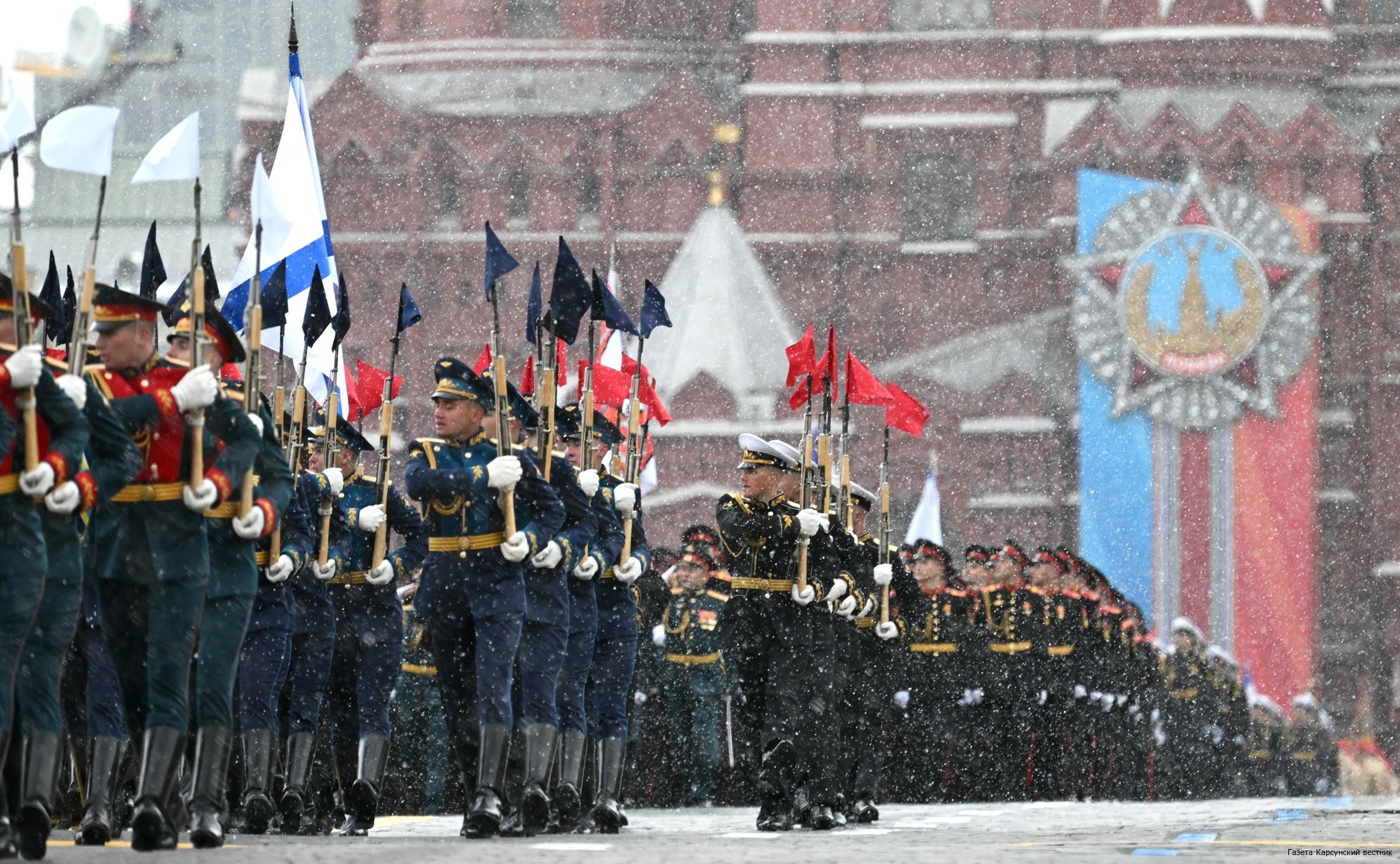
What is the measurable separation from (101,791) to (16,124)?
7.22 ft

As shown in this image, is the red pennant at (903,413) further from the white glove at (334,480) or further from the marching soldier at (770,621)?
the white glove at (334,480)

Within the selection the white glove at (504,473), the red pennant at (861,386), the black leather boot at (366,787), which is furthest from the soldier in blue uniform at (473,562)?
the red pennant at (861,386)

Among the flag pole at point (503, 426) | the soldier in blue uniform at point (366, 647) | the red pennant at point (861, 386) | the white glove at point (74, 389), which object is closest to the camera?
the white glove at point (74, 389)

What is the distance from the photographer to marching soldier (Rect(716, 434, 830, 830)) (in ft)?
37.2

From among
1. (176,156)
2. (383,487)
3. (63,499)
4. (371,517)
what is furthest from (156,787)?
(383,487)

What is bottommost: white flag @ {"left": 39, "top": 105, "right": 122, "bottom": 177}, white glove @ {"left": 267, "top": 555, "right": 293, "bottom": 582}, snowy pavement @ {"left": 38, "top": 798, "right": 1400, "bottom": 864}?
snowy pavement @ {"left": 38, "top": 798, "right": 1400, "bottom": 864}

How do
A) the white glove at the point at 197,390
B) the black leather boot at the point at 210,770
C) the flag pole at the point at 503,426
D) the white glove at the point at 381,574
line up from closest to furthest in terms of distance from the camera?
the white glove at the point at 197,390, the black leather boot at the point at 210,770, the flag pole at the point at 503,426, the white glove at the point at 381,574

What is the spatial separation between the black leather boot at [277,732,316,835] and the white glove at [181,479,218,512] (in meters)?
2.74

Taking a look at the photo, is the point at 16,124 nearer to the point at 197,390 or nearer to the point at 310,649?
the point at 197,390

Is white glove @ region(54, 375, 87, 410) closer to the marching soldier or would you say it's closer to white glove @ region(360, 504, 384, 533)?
white glove @ region(360, 504, 384, 533)

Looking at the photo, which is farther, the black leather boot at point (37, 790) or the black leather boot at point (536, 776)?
the black leather boot at point (536, 776)

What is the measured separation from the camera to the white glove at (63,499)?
783 centimetres

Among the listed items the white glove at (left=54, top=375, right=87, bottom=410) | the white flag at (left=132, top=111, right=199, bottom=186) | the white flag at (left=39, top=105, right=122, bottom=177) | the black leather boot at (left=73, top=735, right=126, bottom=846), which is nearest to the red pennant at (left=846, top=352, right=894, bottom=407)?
the white flag at (left=132, top=111, right=199, bottom=186)

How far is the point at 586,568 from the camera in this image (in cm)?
1128
